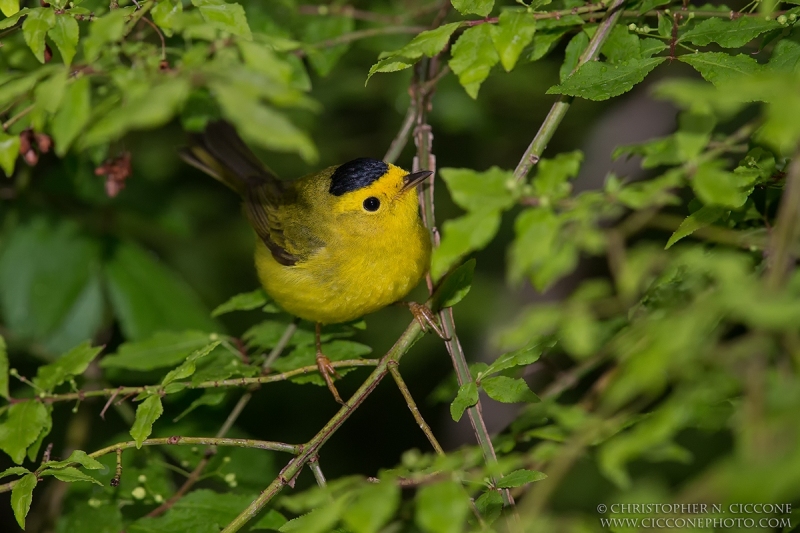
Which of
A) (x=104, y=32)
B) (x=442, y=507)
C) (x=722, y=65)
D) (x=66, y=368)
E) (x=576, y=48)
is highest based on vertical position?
(x=104, y=32)

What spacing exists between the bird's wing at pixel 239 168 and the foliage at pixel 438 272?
14.9 inches

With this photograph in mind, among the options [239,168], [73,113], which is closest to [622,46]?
[73,113]

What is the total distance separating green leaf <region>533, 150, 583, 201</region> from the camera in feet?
5.44

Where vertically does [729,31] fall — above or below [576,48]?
above

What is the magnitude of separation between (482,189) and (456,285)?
1.24 meters

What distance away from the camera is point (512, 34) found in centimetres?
219

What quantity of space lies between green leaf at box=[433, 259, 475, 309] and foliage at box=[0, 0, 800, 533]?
0.01 meters

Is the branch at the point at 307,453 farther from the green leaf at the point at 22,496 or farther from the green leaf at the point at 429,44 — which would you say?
the green leaf at the point at 429,44

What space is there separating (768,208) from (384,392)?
162 inches

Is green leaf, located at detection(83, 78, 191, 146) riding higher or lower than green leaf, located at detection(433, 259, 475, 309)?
higher

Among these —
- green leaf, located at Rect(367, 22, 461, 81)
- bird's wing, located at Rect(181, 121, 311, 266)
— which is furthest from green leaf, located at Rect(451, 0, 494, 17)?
bird's wing, located at Rect(181, 121, 311, 266)

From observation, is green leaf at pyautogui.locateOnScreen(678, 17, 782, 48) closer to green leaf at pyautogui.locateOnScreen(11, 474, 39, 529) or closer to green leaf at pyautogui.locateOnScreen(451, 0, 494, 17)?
green leaf at pyautogui.locateOnScreen(451, 0, 494, 17)

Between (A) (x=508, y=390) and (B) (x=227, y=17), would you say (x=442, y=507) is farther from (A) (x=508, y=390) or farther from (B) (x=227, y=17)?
(B) (x=227, y=17)

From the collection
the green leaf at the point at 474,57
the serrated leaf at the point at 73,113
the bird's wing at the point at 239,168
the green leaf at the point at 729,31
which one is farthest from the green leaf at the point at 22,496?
the green leaf at the point at 729,31
